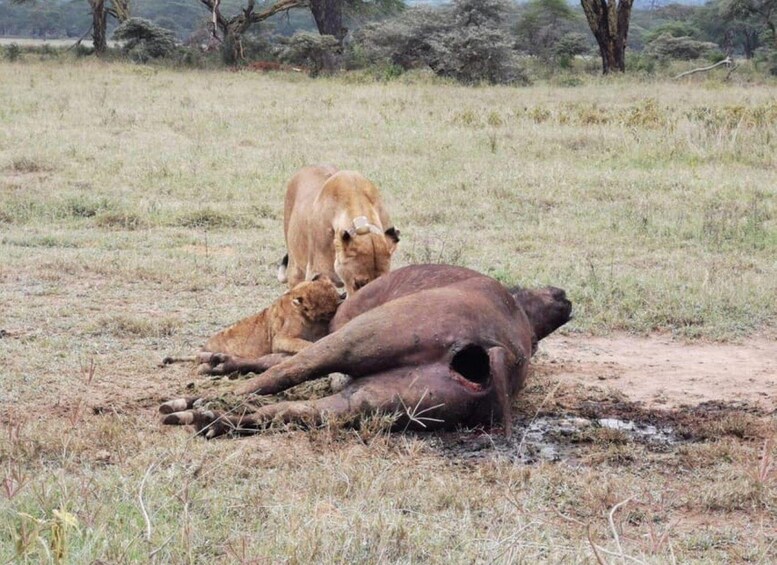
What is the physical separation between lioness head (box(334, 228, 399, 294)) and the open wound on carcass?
1.24 m

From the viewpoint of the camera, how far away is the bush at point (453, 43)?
84.8 feet

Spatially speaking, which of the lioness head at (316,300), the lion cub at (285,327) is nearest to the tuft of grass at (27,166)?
the lion cub at (285,327)

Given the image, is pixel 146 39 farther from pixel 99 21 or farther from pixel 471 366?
pixel 471 366

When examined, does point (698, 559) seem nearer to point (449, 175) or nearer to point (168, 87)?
point (449, 175)

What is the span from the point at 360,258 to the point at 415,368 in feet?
4.63

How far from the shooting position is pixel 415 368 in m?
5.09

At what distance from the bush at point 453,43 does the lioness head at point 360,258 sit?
19.6 metres

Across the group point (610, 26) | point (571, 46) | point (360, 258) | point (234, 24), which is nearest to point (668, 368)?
point (360, 258)

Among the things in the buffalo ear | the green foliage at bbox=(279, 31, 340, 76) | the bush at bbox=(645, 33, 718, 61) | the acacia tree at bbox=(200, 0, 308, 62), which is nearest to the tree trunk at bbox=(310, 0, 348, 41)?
the acacia tree at bbox=(200, 0, 308, 62)

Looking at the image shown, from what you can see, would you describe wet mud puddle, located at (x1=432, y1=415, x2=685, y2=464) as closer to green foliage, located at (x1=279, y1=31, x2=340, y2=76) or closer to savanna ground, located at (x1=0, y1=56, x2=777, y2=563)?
savanna ground, located at (x1=0, y1=56, x2=777, y2=563)

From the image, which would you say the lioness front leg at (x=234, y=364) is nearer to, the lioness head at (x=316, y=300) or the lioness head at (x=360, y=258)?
the lioness head at (x=316, y=300)

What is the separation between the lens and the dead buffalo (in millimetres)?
4984

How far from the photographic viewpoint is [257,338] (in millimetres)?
6359

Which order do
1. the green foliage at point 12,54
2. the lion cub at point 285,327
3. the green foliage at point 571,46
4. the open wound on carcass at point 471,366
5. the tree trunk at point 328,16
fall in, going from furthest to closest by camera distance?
the green foliage at point 571,46, the tree trunk at point 328,16, the green foliage at point 12,54, the lion cub at point 285,327, the open wound on carcass at point 471,366
